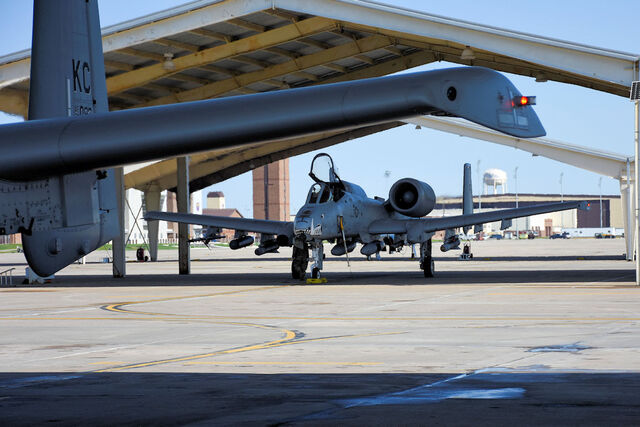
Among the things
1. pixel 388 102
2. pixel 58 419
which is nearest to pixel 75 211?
pixel 388 102

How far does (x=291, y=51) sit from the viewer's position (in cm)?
4109

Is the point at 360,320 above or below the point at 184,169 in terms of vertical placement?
below

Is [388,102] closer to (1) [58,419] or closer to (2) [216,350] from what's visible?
(1) [58,419]

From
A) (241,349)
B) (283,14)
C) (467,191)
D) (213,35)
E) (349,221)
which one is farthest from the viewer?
(467,191)

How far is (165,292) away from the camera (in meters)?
29.0

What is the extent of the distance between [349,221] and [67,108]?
28.9 m

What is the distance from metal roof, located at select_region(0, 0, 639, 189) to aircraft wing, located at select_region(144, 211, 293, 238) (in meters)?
6.38

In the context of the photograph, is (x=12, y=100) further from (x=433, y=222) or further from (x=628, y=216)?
(x=628, y=216)

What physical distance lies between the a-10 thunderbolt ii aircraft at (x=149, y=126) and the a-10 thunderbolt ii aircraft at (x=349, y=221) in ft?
88.0

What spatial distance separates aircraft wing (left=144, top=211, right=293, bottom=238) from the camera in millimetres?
34562

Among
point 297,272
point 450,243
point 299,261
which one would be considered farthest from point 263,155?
point 299,261

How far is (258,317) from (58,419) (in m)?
11.7

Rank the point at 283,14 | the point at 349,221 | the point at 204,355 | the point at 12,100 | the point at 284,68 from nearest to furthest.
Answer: the point at 204,355, the point at 349,221, the point at 283,14, the point at 12,100, the point at 284,68

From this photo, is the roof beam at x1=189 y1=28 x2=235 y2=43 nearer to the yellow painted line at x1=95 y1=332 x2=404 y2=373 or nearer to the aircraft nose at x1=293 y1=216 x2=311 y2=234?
the aircraft nose at x1=293 y1=216 x2=311 y2=234
